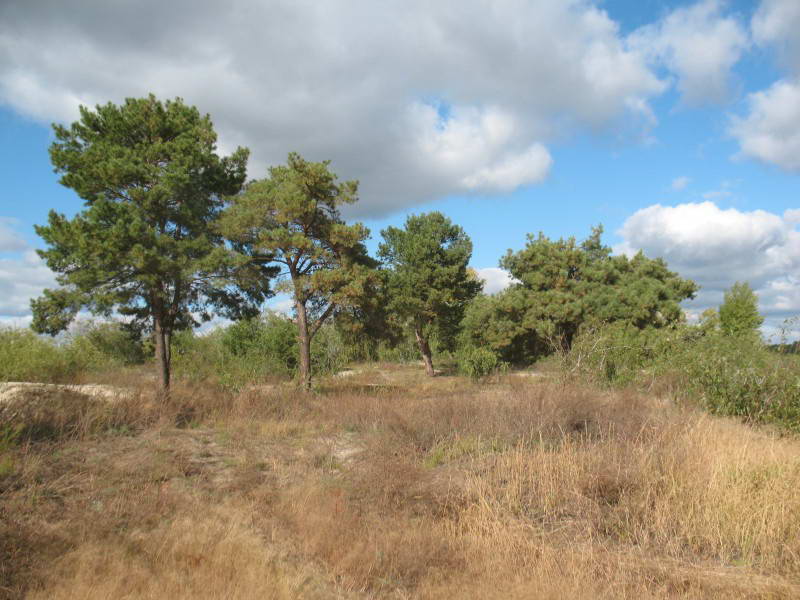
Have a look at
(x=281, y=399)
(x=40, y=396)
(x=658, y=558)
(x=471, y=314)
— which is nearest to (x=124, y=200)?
(x=40, y=396)

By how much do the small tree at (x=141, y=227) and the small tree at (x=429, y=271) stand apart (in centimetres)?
1346

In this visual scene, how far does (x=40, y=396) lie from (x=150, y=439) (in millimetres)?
2531

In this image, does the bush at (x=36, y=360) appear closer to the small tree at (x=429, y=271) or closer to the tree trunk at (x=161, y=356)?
the tree trunk at (x=161, y=356)

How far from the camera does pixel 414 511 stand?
5766 millimetres

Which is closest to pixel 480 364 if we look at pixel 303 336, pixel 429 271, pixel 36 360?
pixel 429 271

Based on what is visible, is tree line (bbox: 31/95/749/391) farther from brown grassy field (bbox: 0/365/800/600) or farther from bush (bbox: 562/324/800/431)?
brown grassy field (bbox: 0/365/800/600)

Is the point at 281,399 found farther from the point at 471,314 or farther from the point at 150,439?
the point at 471,314

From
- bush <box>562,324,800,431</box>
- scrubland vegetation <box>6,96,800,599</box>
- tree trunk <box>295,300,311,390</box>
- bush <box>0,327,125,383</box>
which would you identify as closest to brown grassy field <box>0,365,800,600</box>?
scrubland vegetation <box>6,96,800,599</box>

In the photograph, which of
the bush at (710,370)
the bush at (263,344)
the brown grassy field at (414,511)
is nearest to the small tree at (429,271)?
the bush at (263,344)

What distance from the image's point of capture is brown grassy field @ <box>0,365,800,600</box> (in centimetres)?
414

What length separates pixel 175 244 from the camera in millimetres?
12734

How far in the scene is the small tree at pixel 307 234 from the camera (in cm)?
1478

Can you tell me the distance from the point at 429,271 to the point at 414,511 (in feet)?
71.4

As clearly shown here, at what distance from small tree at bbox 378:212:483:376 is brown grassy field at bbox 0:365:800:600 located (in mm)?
17736
